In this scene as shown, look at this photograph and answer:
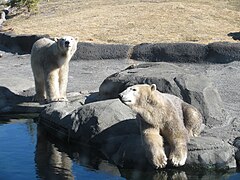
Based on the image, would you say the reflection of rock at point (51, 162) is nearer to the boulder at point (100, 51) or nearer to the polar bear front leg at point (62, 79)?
the polar bear front leg at point (62, 79)

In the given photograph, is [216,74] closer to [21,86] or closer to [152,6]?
[21,86]

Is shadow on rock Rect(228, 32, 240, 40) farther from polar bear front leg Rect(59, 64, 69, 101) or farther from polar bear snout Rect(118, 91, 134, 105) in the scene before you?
polar bear snout Rect(118, 91, 134, 105)

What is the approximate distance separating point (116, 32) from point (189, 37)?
3293mm

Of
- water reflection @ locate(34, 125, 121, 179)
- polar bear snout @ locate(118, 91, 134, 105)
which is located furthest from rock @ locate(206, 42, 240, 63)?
polar bear snout @ locate(118, 91, 134, 105)

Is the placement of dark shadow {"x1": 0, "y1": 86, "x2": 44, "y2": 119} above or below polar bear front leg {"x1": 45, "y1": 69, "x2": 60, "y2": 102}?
below

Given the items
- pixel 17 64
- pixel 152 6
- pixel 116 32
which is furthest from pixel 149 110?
pixel 152 6

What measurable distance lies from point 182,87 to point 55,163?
3048 millimetres

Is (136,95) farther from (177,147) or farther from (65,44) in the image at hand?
(65,44)

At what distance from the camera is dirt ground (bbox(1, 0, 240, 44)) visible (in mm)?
19625

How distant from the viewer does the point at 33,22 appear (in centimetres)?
2508

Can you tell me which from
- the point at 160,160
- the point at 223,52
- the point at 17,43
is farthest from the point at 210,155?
the point at 17,43

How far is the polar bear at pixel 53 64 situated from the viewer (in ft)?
35.6

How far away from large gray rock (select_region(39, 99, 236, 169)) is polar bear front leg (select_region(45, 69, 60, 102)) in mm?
1141

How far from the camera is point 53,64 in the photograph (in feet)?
35.9
